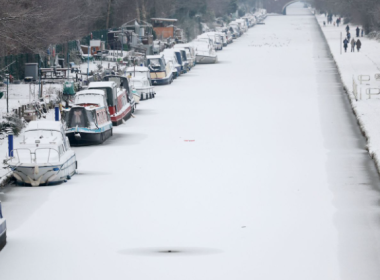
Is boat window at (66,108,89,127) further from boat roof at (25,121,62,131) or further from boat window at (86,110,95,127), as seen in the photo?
boat roof at (25,121,62,131)

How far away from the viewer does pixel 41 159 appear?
72.2 ft

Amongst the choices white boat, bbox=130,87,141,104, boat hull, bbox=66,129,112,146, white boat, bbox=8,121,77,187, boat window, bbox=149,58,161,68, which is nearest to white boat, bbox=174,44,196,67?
boat window, bbox=149,58,161,68

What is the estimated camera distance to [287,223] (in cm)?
1900

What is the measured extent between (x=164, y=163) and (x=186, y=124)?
8160mm

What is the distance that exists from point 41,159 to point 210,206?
4.35 m

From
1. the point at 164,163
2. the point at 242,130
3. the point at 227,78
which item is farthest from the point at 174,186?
the point at 227,78

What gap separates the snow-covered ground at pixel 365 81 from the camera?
1197 inches

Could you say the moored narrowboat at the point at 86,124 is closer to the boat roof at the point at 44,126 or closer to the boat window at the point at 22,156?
the boat roof at the point at 44,126

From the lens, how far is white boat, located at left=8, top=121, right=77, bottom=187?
71.6ft

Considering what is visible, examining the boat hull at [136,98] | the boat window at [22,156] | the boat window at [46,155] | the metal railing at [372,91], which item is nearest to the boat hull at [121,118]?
the boat hull at [136,98]

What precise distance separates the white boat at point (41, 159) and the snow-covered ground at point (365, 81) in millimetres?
8258

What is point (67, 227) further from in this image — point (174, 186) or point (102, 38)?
point (102, 38)

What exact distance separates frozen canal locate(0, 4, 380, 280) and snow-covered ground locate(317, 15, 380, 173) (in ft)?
2.14

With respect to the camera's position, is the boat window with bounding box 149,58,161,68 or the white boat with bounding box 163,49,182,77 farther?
the white boat with bounding box 163,49,182,77
